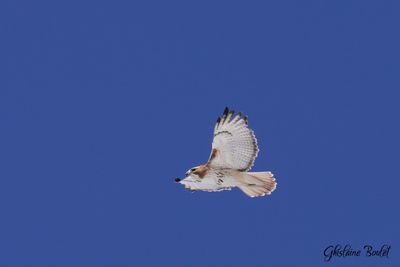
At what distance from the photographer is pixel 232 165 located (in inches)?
568

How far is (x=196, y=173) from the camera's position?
14438mm

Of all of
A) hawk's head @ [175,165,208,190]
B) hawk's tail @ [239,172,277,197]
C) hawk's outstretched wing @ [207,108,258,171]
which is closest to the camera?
hawk's outstretched wing @ [207,108,258,171]

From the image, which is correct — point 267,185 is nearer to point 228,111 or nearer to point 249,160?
point 249,160

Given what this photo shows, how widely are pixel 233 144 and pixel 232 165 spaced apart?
0.42 m

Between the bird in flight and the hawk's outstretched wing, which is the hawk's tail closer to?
the bird in flight

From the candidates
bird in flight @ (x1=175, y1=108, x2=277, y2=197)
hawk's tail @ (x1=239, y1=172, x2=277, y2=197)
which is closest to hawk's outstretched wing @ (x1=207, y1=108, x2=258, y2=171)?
bird in flight @ (x1=175, y1=108, x2=277, y2=197)

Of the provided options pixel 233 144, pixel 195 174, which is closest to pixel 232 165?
pixel 233 144

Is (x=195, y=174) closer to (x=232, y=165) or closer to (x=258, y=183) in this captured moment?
(x=232, y=165)

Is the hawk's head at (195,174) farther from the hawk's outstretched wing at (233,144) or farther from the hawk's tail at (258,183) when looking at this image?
the hawk's tail at (258,183)

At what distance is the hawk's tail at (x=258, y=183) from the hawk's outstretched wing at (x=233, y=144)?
21 cm

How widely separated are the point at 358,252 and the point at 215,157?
309 centimetres

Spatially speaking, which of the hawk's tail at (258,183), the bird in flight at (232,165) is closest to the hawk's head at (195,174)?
the bird in flight at (232,165)

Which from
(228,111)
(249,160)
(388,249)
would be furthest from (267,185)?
(388,249)

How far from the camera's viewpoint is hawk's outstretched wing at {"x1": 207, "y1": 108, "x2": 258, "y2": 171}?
46.0ft
